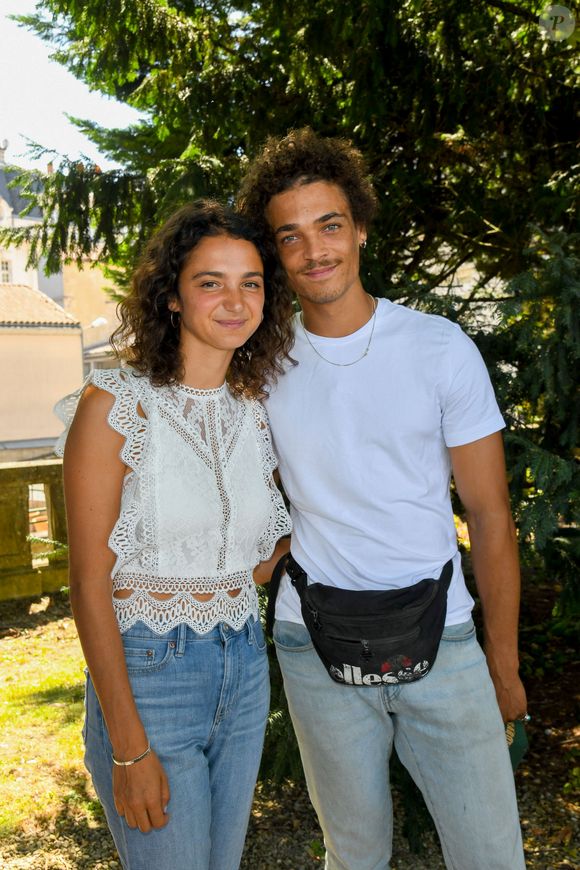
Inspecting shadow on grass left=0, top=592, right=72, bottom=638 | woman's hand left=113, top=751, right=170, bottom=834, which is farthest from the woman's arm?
shadow on grass left=0, top=592, right=72, bottom=638

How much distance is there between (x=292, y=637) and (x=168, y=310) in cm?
102

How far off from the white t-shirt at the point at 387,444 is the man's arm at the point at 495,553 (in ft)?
0.23

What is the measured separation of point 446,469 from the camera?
7.95 ft

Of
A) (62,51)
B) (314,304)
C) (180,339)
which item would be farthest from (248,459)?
(62,51)

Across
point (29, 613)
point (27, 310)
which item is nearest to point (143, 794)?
point (29, 613)

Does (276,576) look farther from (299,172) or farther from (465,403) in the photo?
(299,172)

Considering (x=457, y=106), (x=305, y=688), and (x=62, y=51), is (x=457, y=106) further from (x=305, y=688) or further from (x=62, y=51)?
(x=305, y=688)

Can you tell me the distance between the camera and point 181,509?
2031 mm

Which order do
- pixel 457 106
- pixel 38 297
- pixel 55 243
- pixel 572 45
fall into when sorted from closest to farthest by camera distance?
1. pixel 572 45
2. pixel 457 106
3. pixel 55 243
4. pixel 38 297

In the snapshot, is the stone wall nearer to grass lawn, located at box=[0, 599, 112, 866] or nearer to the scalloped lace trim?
grass lawn, located at box=[0, 599, 112, 866]

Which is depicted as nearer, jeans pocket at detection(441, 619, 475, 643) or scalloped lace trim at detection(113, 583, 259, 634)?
scalloped lace trim at detection(113, 583, 259, 634)

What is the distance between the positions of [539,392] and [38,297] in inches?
1225

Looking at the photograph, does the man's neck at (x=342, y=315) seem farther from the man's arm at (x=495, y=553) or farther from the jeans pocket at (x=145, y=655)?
the jeans pocket at (x=145, y=655)

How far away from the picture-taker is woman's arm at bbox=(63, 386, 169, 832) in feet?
6.23
